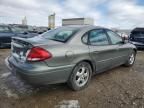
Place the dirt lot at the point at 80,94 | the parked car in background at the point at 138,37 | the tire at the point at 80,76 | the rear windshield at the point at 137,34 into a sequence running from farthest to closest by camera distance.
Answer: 1. the rear windshield at the point at 137,34
2. the parked car in background at the point at 138,37
3. the tire at the point at 80,76
4. the dirt lot at the point at 80,94

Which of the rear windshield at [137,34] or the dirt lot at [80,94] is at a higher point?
the rear windshield at [137,34]

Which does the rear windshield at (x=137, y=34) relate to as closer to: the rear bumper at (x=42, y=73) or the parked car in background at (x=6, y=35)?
the parked car in background at (x=6, y=35)

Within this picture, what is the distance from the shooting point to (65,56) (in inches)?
131

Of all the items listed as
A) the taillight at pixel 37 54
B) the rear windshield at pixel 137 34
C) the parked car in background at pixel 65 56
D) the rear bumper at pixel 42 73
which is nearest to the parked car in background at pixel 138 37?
the rear windshield at pixel 137 34

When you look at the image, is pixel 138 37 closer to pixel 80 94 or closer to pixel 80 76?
pixel 80 76

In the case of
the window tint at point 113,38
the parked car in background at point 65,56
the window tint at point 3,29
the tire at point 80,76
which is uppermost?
the window tint at point 3,29

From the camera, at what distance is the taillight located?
10.2ft

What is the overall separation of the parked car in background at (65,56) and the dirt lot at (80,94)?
330 millimetres

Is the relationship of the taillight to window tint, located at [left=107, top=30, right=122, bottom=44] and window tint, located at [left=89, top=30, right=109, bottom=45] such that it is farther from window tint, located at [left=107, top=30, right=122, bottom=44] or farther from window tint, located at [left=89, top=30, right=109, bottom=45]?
window tint, located at [left=107, top=30, right=122, bottom=44]

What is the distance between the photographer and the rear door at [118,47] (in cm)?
479

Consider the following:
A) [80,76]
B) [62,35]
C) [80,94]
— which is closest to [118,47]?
[80,76]

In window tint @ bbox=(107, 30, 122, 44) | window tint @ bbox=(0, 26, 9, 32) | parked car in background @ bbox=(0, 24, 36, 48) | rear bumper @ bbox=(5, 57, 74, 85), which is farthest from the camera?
window tint @ bbox=(0, 26, 9, 32)

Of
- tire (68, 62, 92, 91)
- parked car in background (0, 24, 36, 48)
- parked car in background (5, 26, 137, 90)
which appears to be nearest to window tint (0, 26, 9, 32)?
parked car in background (0, 24, 36, 48)

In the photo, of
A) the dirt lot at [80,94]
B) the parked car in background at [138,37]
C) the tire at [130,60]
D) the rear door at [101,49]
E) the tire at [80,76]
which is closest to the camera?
the dirt lot at [80,94]
